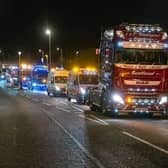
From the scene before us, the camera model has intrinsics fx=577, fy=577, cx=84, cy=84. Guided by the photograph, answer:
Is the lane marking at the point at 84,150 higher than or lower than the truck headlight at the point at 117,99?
lower

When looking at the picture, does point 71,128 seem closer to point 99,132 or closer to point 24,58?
point 99,132

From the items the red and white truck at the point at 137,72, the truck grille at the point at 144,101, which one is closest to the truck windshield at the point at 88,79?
the red and white truck at the point at 137,72

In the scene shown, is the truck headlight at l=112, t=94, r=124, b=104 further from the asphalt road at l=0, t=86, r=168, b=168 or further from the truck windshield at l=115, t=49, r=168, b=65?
the truck windshield at l=115, t=49, r=168, b=65

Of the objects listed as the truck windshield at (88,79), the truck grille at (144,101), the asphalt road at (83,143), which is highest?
the truck windshield at (88,79)

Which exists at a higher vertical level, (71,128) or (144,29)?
(144,29)

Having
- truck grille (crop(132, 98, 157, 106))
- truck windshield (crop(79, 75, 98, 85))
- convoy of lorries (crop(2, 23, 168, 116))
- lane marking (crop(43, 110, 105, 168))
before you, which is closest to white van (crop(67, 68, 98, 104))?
truck windshield (crop(79, 75, 98, 85))

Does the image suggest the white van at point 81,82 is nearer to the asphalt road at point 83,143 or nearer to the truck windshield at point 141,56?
the truck windshield at point 141,56

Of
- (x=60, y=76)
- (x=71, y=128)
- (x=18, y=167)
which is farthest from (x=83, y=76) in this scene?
(x=18, y=167)

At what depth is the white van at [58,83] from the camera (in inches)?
2017

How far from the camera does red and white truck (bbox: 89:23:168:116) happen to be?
998 inches

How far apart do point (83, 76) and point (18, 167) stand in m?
28.1

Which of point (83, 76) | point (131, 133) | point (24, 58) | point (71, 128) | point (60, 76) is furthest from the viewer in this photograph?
point (24, 58)

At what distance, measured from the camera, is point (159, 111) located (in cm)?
2547

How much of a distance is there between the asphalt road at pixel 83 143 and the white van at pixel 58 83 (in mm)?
27075
